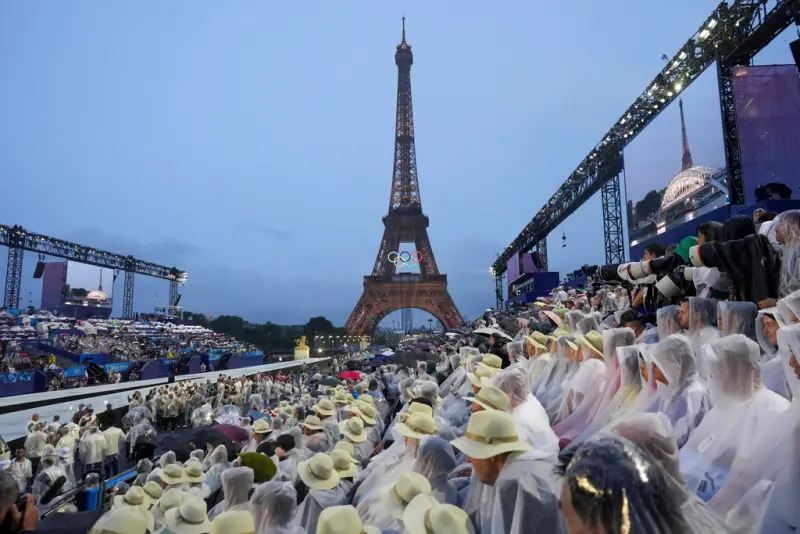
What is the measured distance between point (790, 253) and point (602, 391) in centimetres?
171

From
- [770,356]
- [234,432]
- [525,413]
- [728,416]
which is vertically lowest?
[234,432]

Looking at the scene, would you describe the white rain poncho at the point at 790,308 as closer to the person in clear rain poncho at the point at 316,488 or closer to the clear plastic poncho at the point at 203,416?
the person in clear rain poncho at the point at 316,488

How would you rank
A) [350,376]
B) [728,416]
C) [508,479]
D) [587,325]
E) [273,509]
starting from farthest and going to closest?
[350,376] → [587,325] → [273,509] → [728,416] → [508,479]

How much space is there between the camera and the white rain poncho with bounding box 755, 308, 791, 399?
2.80m

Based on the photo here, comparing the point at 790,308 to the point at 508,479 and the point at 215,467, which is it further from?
the point at 215,467

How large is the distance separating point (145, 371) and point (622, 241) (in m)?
21.8

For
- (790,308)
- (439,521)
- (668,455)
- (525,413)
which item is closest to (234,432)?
(525,413)

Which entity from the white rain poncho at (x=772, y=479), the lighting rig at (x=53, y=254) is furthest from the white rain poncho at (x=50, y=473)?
the lighting rig at (x=53, y=254)

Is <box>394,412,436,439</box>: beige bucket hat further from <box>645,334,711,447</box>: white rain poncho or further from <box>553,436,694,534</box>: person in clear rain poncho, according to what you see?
<box>553,436,694,534</box>: person in clear rain poncho

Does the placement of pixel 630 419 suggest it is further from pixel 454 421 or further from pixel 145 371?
pixel 145 371

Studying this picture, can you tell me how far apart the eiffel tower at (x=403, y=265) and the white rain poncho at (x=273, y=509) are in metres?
37.6

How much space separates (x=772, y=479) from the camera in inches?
77.4

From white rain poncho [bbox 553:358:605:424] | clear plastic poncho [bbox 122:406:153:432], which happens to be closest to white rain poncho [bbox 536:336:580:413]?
white rain poncho [bbox 553:358:605:424]

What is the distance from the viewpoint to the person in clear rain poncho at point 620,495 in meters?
1.09
